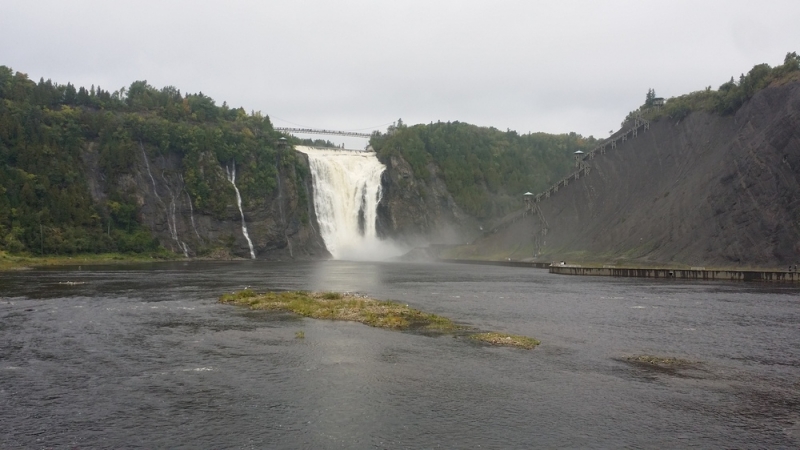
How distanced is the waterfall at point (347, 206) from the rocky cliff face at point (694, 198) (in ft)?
135

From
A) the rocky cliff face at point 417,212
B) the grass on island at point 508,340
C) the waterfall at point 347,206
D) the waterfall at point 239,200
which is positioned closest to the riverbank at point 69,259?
the waterfall at point 239,200

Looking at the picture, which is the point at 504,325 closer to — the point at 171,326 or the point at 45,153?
the point at 171,326

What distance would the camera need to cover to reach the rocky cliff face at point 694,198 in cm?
7681

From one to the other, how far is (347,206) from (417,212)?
21.9 m

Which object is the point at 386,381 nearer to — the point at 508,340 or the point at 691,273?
the point at 508,340

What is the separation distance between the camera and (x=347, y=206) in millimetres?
157875

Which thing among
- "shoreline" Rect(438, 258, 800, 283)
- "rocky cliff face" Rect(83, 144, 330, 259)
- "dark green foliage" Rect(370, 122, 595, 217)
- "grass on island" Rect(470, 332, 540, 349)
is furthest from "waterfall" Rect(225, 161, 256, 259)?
"grass on island" Rect(470, 332, 540, 349)

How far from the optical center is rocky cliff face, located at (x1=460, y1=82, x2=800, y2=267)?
7681 centimetres

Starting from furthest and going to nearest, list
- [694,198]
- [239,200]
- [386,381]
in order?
[239,200]
[694,198]
[386,381]

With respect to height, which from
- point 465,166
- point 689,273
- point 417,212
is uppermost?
point 465,166

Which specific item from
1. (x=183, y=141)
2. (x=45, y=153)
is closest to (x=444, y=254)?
(x=183, y=141)

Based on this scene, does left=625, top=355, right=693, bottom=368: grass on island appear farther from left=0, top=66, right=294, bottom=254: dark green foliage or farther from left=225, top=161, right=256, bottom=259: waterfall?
left=225, top=161, right=256, bottom=259: waterfall

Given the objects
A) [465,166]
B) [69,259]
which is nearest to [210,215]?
[69,259]

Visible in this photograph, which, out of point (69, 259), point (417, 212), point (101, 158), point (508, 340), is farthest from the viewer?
point (417, 212)
